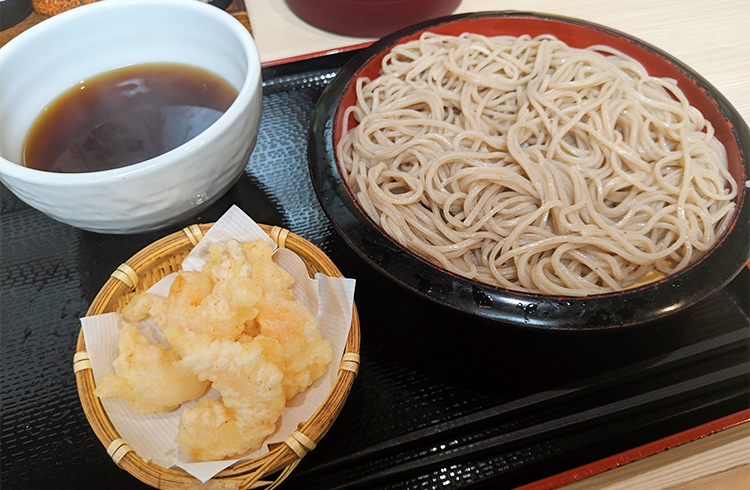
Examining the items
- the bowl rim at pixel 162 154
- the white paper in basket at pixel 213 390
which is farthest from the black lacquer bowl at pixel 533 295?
the bowl rim at pixel 162 154

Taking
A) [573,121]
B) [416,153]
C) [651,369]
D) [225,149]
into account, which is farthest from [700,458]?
[225,149]

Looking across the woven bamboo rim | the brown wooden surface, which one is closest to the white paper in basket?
the woven bamboo rim

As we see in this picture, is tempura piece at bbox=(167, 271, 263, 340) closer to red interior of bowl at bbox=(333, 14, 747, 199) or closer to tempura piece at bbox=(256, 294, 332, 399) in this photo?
tempura piece at bbox=(256, 294, 332, 399)

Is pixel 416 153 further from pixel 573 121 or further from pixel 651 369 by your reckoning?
pixel 651 369

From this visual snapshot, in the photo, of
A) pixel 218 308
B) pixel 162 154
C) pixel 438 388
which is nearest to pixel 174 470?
pixel 218 308

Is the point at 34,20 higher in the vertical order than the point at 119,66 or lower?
lower

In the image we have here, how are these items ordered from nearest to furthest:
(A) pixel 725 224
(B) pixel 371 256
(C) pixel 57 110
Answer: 1. (B) pixel 371 256
2. (A) pixel 725 224
3. (C) pixel 57 110

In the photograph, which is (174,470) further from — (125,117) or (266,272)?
(125,117)
